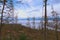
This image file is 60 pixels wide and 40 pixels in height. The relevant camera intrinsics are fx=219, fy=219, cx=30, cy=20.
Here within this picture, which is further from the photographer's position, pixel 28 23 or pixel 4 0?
pixel 28 23

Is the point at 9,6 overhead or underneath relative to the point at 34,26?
overhead

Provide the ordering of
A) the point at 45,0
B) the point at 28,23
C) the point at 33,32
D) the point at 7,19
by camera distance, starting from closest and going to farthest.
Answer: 1. the point at 7,19
2. the point at 45,0
3. the point at 28,23
4. the point at 33,32

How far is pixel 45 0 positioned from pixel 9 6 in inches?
102

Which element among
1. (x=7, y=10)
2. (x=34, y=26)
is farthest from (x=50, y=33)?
(x=7, y=10)

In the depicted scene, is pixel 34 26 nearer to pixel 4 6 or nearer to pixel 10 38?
pixel 10 38

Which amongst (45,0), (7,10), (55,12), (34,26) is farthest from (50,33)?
(7,10)

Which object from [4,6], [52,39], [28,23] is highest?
[4,6]

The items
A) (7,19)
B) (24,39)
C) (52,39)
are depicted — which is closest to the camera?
(7,19)

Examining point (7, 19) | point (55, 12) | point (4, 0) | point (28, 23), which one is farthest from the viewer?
point (28, 23)

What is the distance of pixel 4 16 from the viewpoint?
33.7 feet

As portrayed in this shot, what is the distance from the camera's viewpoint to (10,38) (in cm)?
1465

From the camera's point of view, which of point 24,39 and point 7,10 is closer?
point 7,10

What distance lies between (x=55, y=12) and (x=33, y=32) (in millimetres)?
11626

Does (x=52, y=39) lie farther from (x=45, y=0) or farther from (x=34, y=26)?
(x=45, y=0)
